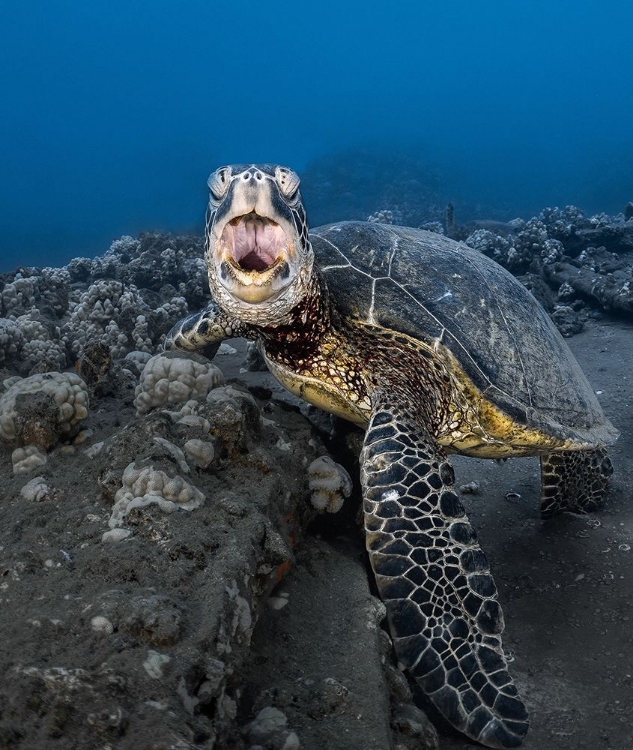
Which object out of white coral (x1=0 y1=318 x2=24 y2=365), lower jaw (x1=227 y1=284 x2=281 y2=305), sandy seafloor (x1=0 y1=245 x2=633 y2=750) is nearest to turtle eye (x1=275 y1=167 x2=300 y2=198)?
Result: lower jaw (x1=227 y1=284 x2=281 y2=305)

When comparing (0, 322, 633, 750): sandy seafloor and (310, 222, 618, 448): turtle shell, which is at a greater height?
(310, 222, 618, 448): turtle shell

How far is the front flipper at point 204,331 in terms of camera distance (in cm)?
417

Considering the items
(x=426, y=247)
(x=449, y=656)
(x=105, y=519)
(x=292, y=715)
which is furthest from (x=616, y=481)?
(x=105, y=519)

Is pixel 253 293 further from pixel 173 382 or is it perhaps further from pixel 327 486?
pixel 327 486

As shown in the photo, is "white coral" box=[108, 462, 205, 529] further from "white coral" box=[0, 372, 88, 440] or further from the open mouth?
the open mouth

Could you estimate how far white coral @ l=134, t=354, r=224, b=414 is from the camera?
3.18 m

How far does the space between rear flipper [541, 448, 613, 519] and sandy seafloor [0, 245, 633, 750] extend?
32cm

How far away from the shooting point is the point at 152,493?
7.11 feet

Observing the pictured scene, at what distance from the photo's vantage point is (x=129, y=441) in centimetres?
246

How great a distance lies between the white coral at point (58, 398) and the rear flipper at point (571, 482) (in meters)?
3.09

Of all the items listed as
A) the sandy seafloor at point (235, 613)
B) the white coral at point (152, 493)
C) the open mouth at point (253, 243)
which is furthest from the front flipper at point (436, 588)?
the open mouth at point (253, 243)

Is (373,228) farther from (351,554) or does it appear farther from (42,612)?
(42,612)

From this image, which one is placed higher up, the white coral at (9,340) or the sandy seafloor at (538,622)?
the white coral at (9,340)

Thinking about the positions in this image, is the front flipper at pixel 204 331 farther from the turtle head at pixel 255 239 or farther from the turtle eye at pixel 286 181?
the turtle eye at pixel 286 181
